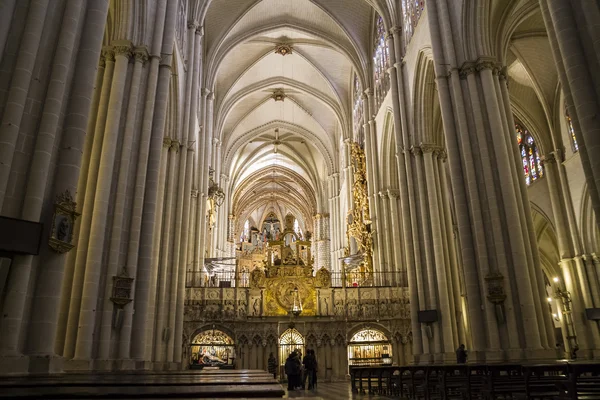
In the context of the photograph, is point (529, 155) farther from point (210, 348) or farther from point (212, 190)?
point (210, 348)

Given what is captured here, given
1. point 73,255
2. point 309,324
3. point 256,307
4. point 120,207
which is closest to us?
point 73,255

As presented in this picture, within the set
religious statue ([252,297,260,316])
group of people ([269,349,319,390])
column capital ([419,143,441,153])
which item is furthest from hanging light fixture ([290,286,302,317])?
column capital ([419,143,441,153])

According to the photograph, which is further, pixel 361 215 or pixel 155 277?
pixel 361 215

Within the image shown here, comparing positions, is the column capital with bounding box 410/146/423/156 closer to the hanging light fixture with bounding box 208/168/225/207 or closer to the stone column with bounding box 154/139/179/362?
the stone column with bounding box 154/139/179/362

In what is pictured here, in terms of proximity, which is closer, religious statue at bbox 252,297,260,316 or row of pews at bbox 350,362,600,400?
row of pews at bbox 350,362,600,400

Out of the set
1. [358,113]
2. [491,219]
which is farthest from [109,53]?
[358,113]

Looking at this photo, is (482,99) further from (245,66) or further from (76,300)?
(245,66)

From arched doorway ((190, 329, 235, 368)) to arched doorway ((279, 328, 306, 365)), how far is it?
2115 mm

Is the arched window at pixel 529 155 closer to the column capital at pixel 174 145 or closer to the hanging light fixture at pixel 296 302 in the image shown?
the hanging light fixture at pixel 296 302

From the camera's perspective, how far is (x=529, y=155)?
1020 inches

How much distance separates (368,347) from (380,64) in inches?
558

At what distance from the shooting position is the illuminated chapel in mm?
7137

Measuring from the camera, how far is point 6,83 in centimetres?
688

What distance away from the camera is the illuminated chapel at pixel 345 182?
714 centimetres
